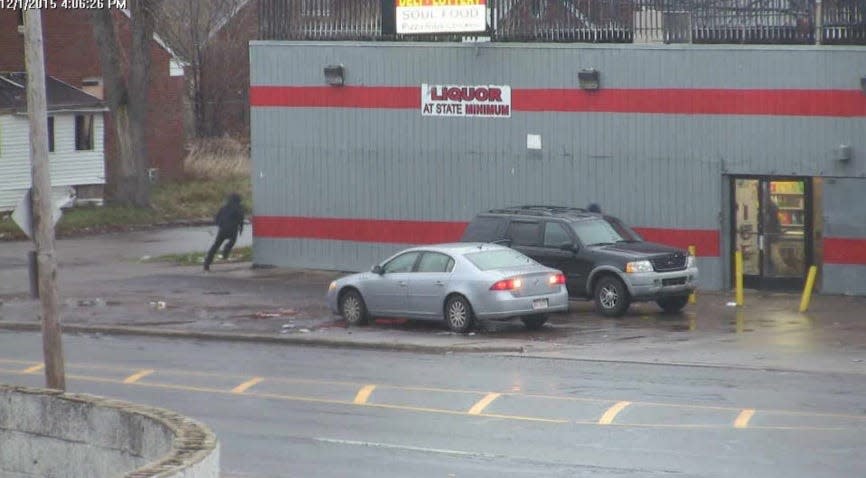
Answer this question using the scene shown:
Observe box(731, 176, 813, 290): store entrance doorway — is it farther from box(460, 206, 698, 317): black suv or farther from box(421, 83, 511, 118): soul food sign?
box(421, 83, 511, 118): soul food sign

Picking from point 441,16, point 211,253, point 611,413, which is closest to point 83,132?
point 211,253

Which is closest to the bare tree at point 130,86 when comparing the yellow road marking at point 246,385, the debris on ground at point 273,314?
the debris on ground at point 273,314

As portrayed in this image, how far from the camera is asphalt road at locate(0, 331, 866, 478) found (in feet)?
49.7

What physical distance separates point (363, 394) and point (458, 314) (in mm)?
5541

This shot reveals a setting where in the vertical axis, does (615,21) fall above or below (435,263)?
above

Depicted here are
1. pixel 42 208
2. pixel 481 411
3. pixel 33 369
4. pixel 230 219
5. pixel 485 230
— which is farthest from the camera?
pixel 230 219

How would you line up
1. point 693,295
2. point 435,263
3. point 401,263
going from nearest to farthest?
point 435,263
point 401,263
point 693,295

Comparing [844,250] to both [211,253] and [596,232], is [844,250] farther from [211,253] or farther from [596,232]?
[211,253]

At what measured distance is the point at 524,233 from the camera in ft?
91.1

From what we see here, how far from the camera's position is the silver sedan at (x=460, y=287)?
961 inches

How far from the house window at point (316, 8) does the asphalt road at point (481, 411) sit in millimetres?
11566

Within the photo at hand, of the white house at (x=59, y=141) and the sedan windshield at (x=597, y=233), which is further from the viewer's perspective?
the white house at (x=59, y=141)

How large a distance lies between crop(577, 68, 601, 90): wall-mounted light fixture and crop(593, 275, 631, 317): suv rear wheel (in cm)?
539

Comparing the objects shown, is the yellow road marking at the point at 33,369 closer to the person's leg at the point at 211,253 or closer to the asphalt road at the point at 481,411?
the asphalt road at the point at 481,411
